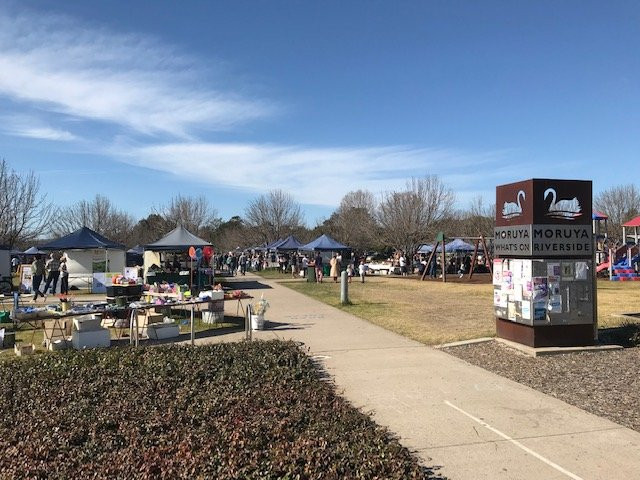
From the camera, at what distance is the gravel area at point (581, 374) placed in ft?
19.9

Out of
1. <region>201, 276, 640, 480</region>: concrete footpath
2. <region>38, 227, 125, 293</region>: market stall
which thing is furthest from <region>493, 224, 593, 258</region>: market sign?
<region>38, 227, 125, 293</region>: market stall

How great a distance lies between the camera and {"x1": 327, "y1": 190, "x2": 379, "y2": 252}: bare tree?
54975 millimetres

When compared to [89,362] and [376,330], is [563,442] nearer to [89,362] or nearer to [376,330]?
[89,362]

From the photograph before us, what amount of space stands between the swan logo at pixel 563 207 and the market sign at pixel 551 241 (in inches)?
7.7

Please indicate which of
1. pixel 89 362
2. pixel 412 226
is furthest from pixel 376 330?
pixel 412 226

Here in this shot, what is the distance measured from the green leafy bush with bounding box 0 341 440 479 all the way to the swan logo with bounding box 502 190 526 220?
4.72m

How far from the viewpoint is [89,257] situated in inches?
1041

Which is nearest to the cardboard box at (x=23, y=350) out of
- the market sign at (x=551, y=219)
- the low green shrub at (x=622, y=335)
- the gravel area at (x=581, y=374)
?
the gravel area at (x=581, y=374)

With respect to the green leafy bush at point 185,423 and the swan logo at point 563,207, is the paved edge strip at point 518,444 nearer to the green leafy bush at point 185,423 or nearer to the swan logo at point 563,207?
the green leafy bush at point 185,423

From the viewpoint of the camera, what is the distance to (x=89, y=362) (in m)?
7.45

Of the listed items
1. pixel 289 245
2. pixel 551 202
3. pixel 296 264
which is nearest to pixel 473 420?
pixel 551 202

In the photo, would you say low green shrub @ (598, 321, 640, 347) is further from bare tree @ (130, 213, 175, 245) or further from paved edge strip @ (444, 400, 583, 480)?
bare tree @ (130, 213, 175, 245)

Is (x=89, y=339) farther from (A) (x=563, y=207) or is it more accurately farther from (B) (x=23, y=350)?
(A) (x=563, y=207)

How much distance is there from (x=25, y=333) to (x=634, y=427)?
11.6m
